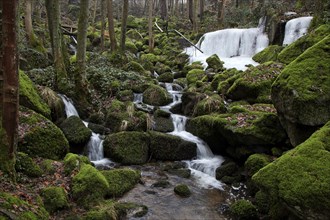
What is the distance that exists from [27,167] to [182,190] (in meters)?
3.78

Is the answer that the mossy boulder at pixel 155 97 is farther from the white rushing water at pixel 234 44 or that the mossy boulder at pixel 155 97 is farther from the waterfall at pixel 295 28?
the waterfall at pixel 295 28

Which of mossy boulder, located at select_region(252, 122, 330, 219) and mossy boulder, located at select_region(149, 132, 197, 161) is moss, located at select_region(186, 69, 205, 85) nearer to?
mossy boulder, located at select_region(149, 132, 197, 161)

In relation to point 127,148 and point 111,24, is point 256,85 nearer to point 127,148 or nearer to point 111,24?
point 127,148

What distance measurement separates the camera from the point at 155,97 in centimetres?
1462

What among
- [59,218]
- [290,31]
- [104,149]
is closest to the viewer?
[59,218]

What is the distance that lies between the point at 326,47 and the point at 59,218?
286 inches

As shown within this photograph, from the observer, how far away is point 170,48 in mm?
26375

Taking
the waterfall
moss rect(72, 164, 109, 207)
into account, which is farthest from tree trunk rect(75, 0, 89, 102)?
the waterfall

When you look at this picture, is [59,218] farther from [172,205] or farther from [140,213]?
[172,205]

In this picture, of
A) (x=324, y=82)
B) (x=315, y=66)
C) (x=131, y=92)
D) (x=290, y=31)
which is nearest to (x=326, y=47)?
(x=315, y=66)

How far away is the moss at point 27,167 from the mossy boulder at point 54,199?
0.75m

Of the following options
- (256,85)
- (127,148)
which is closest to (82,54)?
(127,148)

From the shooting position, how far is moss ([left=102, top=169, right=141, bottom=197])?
7.58 meters

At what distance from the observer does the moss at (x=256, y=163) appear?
8.19 metres
